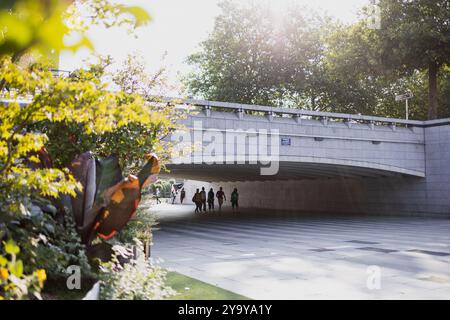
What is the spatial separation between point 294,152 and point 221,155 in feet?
12.2

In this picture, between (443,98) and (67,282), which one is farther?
(443,98)

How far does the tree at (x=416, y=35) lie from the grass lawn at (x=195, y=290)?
20.9 m

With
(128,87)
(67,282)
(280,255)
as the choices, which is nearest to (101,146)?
(128,87)

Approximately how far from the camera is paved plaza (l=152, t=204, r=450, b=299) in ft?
22.1

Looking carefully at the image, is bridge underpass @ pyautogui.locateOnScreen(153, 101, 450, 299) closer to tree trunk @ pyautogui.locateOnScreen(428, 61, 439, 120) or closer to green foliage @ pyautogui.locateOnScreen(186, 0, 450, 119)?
tree trunk @ pyautogui.locateOnScreen(428, 61, 439, 120)

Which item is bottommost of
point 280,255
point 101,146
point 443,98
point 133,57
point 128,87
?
point 280,255

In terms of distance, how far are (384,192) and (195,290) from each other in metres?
20.7

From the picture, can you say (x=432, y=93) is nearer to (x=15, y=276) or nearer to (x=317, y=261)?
(x=317, y=261)

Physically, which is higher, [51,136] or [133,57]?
[133,57]

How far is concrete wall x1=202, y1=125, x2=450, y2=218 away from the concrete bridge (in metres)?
0.05

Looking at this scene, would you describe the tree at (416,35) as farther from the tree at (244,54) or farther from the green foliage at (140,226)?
the green foliage at (140,226)

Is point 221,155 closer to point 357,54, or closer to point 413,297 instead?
point 413,297

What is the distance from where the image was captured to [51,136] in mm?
7805

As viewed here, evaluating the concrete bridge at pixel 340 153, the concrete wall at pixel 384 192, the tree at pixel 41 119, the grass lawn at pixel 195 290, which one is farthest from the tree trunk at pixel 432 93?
the tree at pixel 41 119
